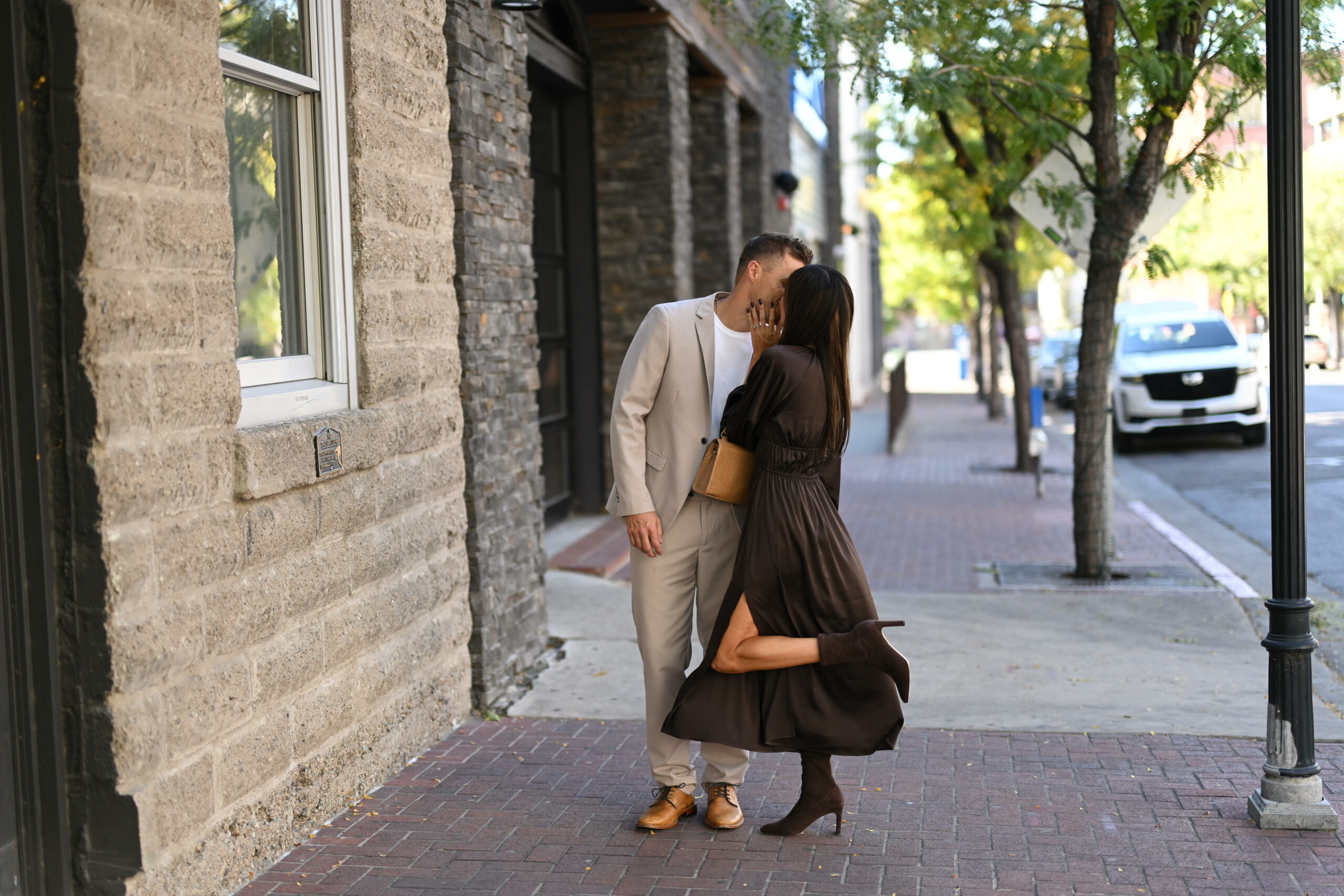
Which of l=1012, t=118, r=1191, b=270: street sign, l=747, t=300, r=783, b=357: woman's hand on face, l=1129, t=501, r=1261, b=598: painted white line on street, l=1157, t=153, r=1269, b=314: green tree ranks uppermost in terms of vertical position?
l=1157, t=153, r=1269, b=314: green tree

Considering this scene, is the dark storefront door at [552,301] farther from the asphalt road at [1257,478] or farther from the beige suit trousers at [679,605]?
the beige suit trousers at [679,605]

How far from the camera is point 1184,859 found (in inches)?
171

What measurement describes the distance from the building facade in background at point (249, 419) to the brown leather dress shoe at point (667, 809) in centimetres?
110

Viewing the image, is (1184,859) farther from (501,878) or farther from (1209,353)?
(1209,353)

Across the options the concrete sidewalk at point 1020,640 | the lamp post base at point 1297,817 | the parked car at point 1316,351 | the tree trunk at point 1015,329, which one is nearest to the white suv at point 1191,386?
the tree trunk at point 1015,329

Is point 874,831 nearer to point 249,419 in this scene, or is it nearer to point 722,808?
point 722,808

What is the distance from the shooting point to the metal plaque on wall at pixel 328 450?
181 inches

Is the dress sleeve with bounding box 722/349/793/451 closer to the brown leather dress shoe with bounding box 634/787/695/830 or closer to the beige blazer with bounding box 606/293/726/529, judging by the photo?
the beige blazer with bounding box 606/293/726/529

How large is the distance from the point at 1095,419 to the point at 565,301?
4577 millimetres

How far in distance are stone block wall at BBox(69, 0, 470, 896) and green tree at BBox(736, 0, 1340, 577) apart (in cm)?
360

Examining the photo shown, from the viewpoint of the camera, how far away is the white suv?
738 inches

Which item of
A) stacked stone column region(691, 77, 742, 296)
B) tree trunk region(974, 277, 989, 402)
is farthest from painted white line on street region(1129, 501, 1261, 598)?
tree trunk region(974, 277, 989, 402)

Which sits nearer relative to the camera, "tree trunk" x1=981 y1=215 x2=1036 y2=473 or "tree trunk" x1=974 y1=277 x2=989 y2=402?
"tree trunk" x1=981 y1=215 x2=1036 y2=473

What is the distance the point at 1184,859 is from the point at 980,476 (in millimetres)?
11786
